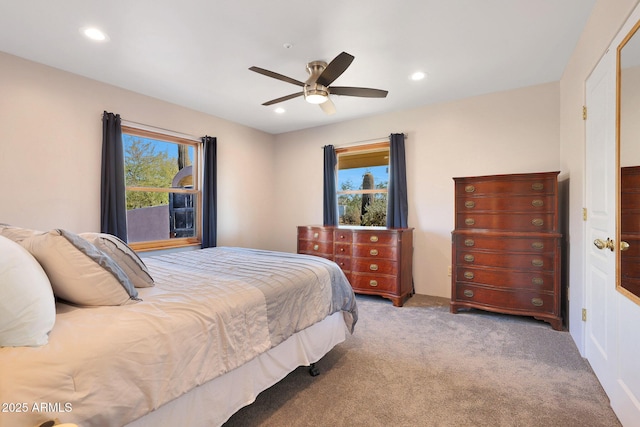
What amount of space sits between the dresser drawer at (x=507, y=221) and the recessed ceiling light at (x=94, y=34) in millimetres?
3833

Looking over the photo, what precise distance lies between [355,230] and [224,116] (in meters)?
2.65

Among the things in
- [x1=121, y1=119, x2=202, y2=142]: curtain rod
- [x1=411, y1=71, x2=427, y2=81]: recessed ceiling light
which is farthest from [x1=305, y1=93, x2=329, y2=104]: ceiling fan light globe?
[x1=121, y1=119, x2=202, y2=142]: curtain rod

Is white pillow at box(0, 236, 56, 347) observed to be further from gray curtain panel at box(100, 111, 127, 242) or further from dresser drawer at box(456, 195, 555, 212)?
dresser drawer at box(456, 195, 555, 212)

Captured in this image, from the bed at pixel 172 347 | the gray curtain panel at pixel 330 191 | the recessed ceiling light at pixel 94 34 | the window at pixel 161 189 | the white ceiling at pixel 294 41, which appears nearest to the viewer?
the bed at pixel 172 347

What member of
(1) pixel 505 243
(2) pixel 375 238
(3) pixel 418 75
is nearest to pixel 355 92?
(3) pixel 418 75

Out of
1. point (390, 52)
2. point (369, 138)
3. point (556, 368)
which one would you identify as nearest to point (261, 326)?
point (556, 368)

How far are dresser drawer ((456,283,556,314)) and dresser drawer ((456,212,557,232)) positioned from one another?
67cm

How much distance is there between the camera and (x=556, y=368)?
7.04 ft

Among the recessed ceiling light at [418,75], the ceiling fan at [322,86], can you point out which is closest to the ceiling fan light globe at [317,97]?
the ceiling fan at [322,86]

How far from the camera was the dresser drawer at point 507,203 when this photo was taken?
116 inches

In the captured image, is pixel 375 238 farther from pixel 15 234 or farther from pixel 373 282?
pixel 15 234

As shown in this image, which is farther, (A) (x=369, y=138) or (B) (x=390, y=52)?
(A) (x=369, y=138)

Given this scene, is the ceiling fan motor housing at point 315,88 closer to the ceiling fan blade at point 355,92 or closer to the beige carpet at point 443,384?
the ceiling fan blade at point 355,92

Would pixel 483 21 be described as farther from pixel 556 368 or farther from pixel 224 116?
pixel 224 116
